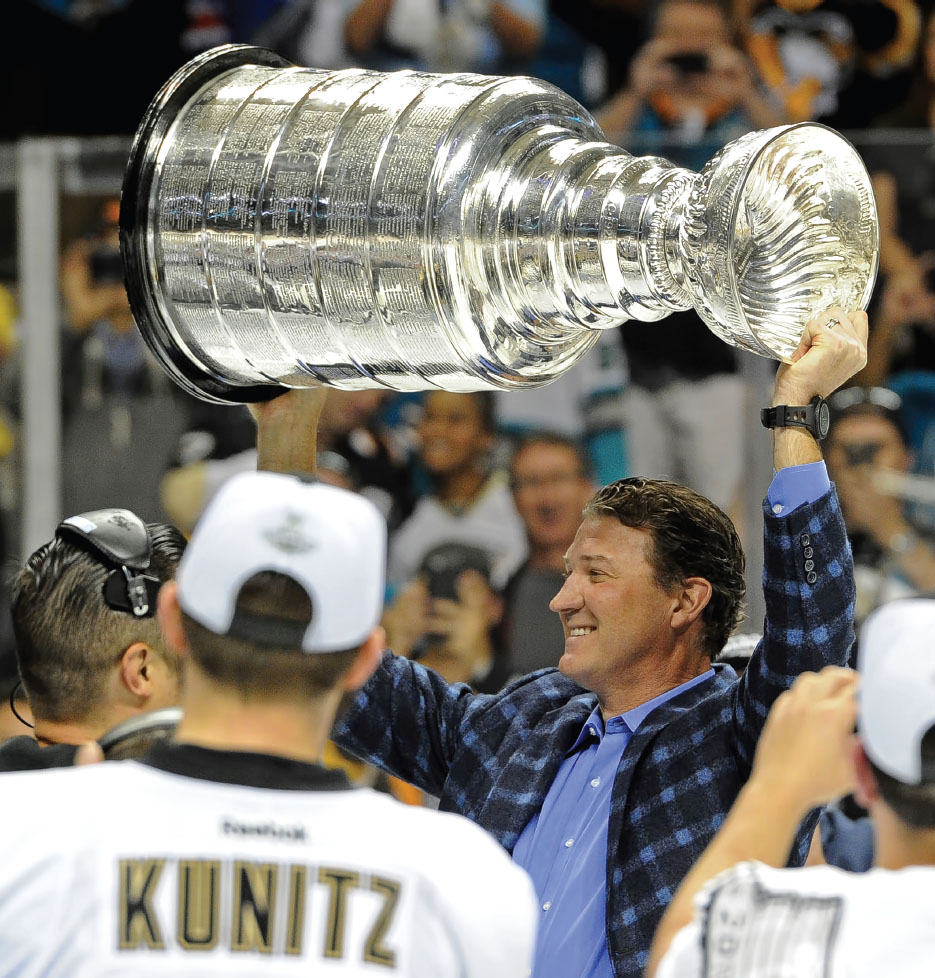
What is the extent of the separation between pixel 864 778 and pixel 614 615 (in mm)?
947

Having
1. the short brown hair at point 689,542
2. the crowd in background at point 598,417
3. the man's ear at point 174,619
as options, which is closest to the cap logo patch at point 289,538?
the man's ear at point 174,619

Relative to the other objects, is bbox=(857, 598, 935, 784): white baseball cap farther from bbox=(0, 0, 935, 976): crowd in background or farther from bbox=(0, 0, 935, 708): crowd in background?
bbox=(0, 0, 935, 708): crowd in background

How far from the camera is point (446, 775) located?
96.0 inches

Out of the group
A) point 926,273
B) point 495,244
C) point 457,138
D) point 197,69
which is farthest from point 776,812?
point 926,273

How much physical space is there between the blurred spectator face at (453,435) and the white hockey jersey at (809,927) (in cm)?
307

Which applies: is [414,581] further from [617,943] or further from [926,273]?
[617,943]

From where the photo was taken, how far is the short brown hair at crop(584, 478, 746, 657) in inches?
93.0

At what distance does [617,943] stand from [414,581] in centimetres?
237

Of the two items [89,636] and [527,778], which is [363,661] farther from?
[527,778]

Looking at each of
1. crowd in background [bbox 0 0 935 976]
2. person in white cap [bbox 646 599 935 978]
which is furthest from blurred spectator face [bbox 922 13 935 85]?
person in white cap [bbox 646 599 935 978]

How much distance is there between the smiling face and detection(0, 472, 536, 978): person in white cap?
917mm

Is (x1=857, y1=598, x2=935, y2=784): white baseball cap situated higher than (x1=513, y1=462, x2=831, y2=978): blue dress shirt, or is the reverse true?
(x1=857, y1=598, x2=935, y2=784): white baseball cap

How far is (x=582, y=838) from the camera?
7.09ft

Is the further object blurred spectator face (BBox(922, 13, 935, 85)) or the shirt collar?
blurred spectator face (BBox(922, 13, 935, 85))
